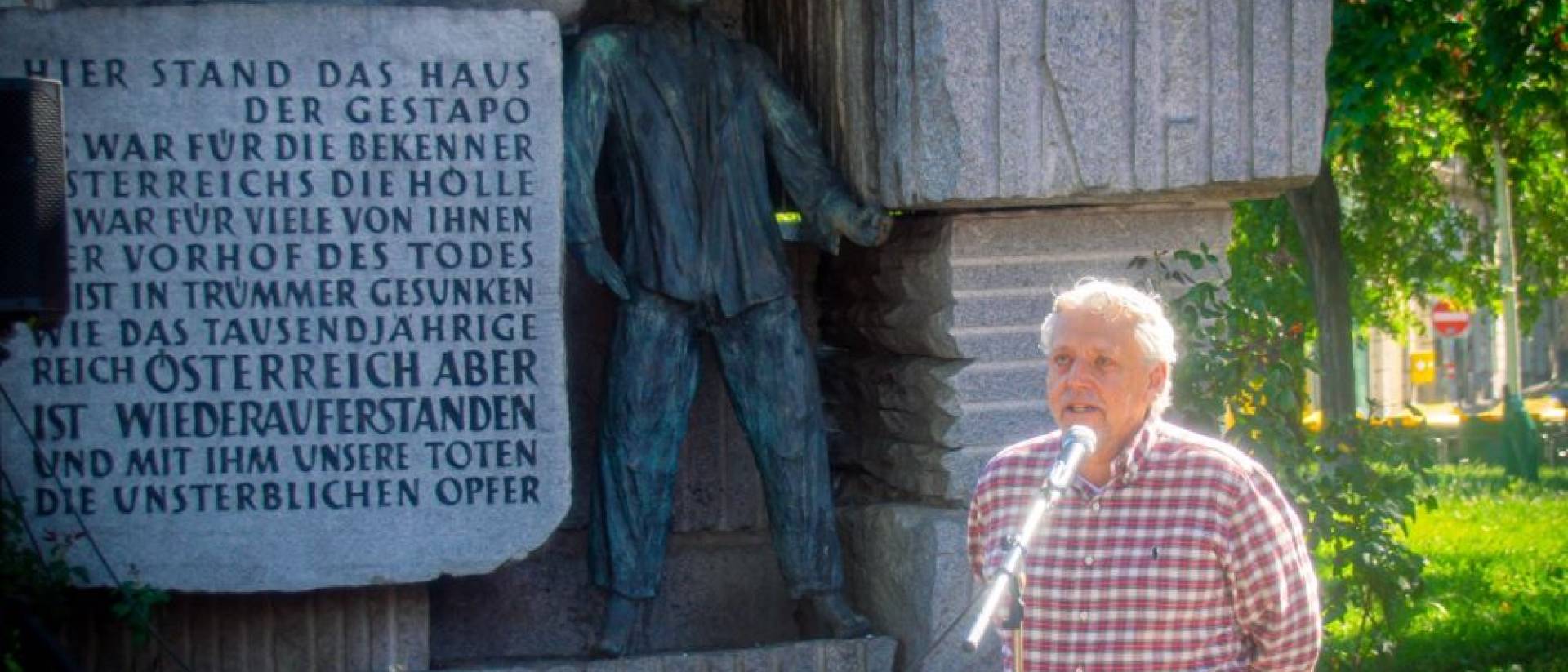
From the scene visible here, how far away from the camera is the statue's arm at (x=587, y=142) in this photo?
21.5 feet

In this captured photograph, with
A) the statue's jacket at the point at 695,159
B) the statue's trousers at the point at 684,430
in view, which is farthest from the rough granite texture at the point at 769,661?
the statue's jacket at the point at 695,159

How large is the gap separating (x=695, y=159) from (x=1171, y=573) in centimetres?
300

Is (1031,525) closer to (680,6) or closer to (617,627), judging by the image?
(617,627)

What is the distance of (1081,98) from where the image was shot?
657cm

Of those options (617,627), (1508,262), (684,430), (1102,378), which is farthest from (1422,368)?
(1102,378)

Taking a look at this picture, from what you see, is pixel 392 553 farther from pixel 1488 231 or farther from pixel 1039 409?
pixel 1488 231

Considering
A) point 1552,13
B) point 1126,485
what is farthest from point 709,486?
point 1552,13

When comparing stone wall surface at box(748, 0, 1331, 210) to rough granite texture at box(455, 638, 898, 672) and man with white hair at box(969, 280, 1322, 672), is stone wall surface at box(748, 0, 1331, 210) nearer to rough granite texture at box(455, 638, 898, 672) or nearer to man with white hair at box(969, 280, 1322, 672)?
rough granite texture at box(455, 638, 898, 672)

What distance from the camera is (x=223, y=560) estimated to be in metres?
6.28

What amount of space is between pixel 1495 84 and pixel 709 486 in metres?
4.93

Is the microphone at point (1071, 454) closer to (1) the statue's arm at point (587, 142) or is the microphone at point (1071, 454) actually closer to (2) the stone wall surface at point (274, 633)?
(1) the statue's arm at point (587, 142)

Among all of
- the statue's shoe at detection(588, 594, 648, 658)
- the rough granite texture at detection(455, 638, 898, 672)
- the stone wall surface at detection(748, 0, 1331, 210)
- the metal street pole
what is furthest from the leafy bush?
the metal street pole

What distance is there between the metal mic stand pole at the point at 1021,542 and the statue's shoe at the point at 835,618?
3.03 meters

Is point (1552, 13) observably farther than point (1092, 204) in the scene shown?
Yes
